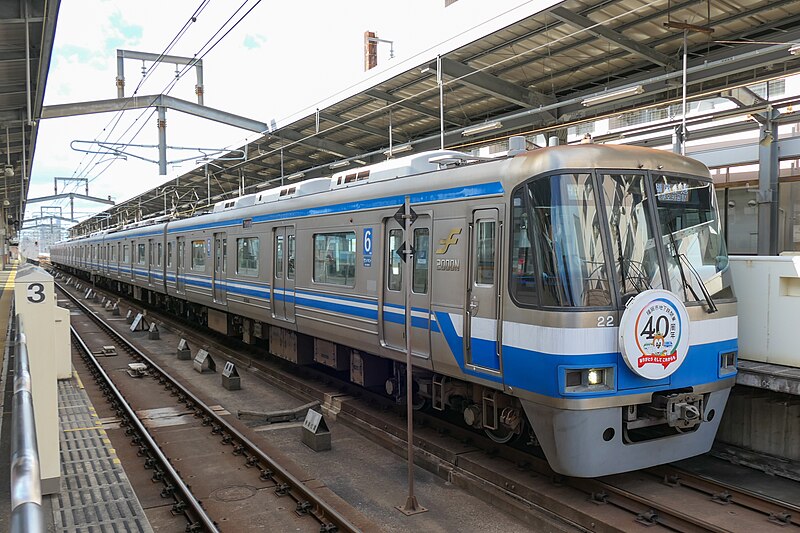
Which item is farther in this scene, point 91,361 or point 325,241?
point 91,361

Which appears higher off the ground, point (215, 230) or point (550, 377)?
point (215, 230)

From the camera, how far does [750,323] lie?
689 centimetres

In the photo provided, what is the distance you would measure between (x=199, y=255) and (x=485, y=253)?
11.1 meters

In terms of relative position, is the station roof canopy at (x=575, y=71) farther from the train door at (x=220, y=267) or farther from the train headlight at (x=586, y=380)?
the train headlight at (x=586, y=380)

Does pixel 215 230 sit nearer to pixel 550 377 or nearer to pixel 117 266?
pixel 550 377

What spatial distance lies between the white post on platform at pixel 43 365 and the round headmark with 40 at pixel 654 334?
4922 mm

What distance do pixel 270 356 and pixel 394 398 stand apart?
518 cm

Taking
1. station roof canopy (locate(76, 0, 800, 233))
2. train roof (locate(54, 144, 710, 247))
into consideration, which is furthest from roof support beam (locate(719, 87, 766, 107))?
train roof (locate(54, 144, 710, 247))

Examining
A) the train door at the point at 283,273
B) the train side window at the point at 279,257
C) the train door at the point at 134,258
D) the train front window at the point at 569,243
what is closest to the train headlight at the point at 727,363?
the train front window at the point at 569,243

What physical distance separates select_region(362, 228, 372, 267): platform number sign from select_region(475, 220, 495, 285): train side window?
2207mm

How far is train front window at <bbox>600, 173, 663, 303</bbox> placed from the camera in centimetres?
571

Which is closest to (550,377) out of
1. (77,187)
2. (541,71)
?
(541,71)

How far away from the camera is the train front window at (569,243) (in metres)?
5.57

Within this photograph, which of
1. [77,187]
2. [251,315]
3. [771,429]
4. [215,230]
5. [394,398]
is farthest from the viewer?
[77,187]
